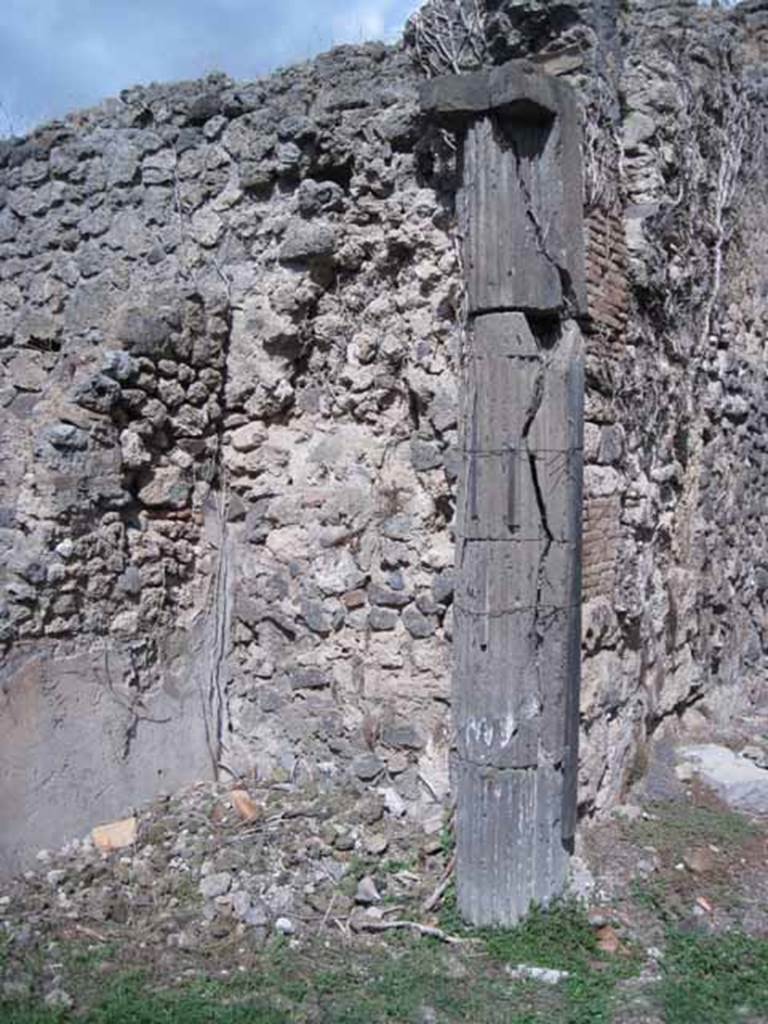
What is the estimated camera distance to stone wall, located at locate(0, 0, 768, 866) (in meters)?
5.08

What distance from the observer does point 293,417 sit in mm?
5777

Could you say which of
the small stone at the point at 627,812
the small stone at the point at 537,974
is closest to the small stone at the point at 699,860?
the small stone at the point at 627,812

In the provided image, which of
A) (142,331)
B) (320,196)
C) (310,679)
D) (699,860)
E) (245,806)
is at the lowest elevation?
(699,860)

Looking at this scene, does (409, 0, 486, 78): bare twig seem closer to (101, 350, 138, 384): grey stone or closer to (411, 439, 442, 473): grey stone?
(411, 439, 442, 473): grey stone

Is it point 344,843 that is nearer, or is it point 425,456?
point 344,843

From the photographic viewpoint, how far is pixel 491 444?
4.59 meters

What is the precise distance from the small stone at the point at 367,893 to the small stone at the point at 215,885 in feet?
1.91

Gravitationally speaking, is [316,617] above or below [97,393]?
below

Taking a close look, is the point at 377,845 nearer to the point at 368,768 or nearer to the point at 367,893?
the point at 367,893

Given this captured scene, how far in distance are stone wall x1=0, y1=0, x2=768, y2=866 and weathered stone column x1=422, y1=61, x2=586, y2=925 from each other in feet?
1.42

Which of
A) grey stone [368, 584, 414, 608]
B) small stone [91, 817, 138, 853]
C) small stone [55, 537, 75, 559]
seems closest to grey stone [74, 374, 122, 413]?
small stone [55, 537, 75, 559]

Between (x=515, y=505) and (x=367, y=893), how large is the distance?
1.83 m

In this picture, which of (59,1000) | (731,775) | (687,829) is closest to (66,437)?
(59,1000)

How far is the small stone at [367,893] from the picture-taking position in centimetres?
467
